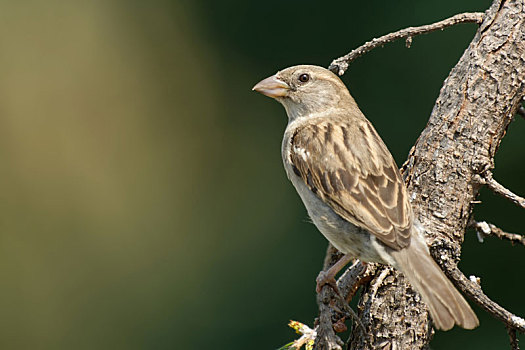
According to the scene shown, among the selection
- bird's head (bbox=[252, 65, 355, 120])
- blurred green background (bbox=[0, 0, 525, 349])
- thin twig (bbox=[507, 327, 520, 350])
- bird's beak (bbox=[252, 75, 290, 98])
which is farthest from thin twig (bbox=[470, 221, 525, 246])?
blurred green background (bbox=[0, 0, 525, 349])

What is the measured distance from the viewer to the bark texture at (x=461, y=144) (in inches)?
115

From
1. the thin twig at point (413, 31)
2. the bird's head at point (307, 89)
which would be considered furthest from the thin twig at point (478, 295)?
the bird's head at point (307, 89)

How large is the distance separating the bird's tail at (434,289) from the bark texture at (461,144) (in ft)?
0.40

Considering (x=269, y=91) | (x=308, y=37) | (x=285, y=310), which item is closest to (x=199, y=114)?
(x=308, y=37)

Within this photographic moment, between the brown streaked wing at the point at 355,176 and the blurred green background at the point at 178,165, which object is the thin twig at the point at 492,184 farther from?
the blurred green background at the point at 178,165

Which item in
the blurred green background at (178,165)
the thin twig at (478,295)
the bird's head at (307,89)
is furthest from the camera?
the blurred green background at (178,165)

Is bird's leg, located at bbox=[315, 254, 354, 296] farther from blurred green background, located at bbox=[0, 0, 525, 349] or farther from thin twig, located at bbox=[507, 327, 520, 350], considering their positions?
blurred green background, located at bbox=[0, 0, 525, 349]

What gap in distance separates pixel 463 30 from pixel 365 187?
2436 millimetres

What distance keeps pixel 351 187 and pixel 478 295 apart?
61 cm

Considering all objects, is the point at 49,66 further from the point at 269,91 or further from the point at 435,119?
the point at 435,119

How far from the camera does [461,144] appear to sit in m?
2.93

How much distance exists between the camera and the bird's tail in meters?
2.67

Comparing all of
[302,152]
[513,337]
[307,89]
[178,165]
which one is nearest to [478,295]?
[513,337]

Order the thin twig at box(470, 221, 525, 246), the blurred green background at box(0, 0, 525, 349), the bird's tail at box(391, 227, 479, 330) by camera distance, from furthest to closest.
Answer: the blurred green background at box(0, 0, 525, 349) → the thin twig at box(470, 221, 525, 246) → the bird's tail at box(391, 227, 479, 330)
